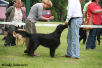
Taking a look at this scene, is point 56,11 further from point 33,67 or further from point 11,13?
point 33,67

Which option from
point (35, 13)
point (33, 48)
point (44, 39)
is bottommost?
point (33, 48)

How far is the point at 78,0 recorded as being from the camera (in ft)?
24.7

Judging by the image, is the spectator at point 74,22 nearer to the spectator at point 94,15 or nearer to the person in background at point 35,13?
the person in background at point 35,13

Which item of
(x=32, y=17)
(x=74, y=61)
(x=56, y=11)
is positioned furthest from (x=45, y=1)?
(x=56, y=11)

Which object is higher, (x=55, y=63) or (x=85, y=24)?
(x=85, y=24)

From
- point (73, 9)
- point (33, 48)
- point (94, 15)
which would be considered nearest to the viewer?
point (73, 9)

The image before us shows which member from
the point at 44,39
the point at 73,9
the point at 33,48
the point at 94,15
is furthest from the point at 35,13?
the point at 94,15

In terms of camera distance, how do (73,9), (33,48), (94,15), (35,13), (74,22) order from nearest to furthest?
(73,9), (74,22), (33,48), (35,13), (94,15)

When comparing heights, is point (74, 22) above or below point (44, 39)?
above

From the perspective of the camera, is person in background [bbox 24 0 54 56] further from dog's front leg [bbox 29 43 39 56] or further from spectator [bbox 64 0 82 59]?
spectator [bbox 64 0 82 59]

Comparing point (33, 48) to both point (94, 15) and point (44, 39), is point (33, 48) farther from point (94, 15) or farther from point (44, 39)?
point (94, 15)

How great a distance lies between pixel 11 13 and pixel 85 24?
2.59 m

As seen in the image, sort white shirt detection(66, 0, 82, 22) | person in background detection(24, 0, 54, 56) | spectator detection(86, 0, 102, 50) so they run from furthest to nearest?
spectator detection(86, 0, 102, 50), person in background detection(24, 0, 54, 56), white shirt detection(66, 0, 82, 22)

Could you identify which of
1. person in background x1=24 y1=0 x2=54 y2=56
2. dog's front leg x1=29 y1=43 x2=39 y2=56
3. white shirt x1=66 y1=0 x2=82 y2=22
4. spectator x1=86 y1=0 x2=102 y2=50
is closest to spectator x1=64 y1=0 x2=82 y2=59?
white shirt x1=66 y1=0 x2=82 y2=22
